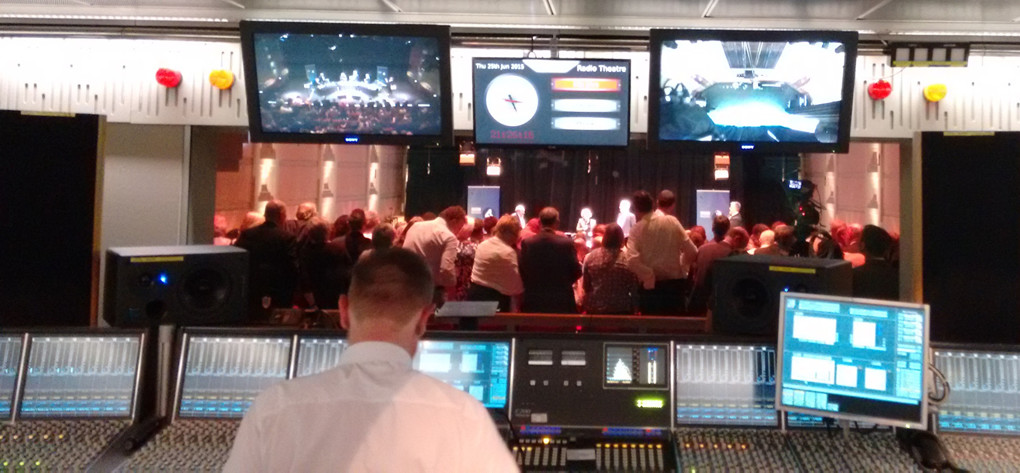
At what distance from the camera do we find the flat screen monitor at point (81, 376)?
125 inches

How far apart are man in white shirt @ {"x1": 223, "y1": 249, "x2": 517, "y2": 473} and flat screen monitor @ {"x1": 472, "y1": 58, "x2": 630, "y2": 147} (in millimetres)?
3117

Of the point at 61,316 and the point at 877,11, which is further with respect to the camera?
the point at 877,11

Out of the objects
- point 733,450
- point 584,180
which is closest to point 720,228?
point 733,450

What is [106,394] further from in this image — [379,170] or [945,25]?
[379,170]

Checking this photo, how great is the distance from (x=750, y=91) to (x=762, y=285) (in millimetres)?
1497

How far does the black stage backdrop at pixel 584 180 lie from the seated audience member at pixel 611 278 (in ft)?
28.5

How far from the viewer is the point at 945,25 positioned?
4.84 m

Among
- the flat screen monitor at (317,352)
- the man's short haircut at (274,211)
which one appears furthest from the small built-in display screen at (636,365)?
the man's short haircut at (274,211)

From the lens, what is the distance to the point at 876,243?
5.38m

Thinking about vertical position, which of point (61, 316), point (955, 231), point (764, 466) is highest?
point (955, 231)

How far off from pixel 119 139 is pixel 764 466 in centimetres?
420

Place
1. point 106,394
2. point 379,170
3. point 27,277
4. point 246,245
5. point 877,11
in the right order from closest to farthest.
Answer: point 106,394 < point 27,277 < point 877,11 < point 246,245 < point 379,170

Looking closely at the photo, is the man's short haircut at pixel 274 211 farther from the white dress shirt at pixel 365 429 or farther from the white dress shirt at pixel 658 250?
the white dress shirt at pixel 365 429

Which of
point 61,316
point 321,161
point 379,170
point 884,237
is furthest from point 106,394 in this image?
point 379,170
